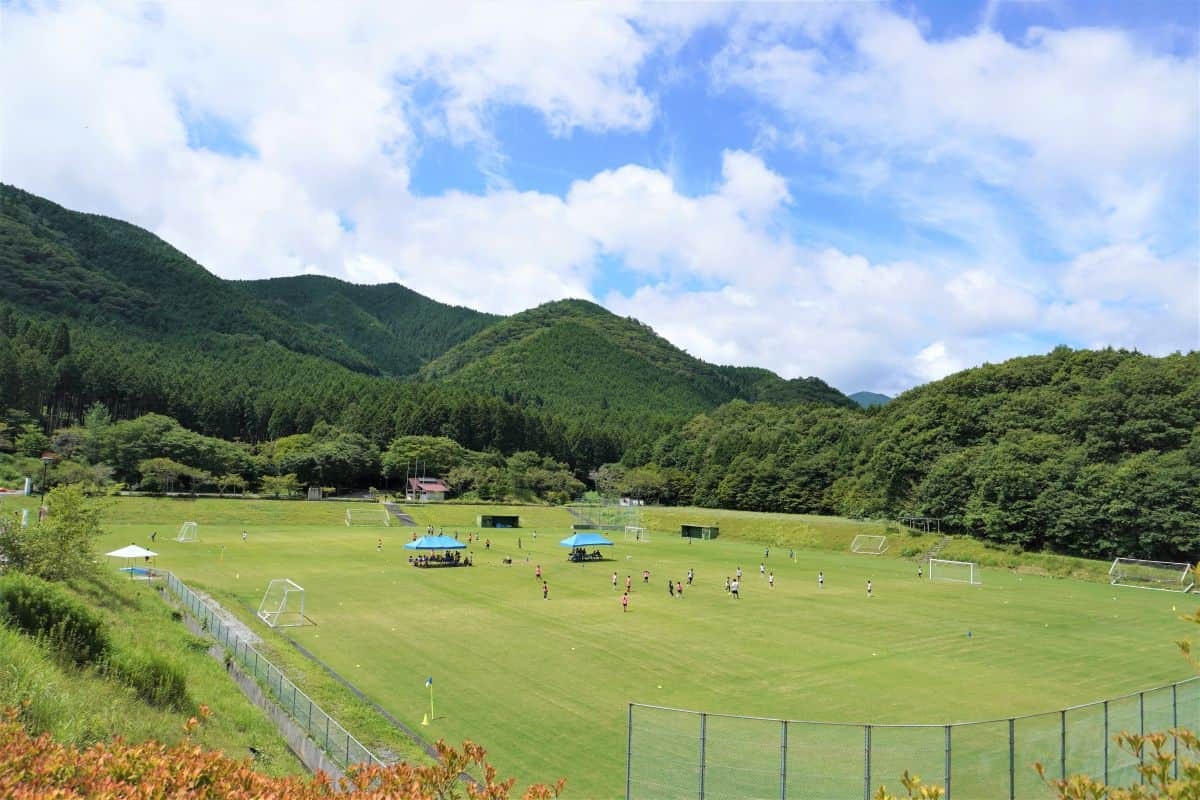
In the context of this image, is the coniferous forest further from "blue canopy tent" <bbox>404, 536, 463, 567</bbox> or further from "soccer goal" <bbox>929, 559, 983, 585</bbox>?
"blue canopy tent" <bbox>404, 536, 463, 567</bbox>

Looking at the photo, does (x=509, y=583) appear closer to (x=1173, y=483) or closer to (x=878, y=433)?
(x=1173, y=483)

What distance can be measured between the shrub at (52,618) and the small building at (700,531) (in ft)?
206

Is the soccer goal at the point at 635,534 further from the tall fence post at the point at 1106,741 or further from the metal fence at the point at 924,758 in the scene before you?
the tall fence post at the point at 1106,741

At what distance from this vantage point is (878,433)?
90.4 m

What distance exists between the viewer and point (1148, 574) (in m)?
46.2

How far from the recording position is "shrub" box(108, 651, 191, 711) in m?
14.0

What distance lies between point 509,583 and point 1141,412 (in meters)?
56.5

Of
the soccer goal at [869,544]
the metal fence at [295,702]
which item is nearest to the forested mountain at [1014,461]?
the soccer goal at [869,544]

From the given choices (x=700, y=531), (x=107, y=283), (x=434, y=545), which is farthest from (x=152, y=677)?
(x=107, y=283)

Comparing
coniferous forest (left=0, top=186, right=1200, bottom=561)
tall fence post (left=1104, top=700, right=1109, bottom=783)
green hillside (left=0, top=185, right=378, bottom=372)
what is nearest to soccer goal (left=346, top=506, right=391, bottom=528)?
coniferous forest (left=0, top=186, right=1200, bottom=561)

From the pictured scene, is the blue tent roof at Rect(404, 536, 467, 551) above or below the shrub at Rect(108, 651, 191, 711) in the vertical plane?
below

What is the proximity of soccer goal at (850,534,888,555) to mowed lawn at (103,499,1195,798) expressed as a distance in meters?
12.3

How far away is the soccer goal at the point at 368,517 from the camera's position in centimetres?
7162

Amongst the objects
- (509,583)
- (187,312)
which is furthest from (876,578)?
(187,312)
